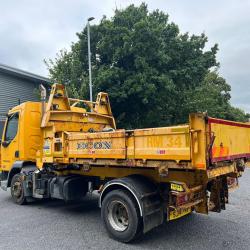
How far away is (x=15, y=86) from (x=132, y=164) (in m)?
16.5

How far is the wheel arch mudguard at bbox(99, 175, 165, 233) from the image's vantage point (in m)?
5.29

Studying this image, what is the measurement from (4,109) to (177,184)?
16480 mm

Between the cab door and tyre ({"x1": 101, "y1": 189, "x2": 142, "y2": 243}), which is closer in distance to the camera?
Answer: tyre ({"x1": 101, "y1": 189, "x2": 142, "y2": 243})

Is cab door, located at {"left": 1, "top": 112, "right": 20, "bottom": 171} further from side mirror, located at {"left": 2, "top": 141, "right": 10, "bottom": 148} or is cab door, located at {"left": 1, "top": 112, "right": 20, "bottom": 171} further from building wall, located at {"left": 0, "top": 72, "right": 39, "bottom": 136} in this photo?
building wall, located at {"left": 0, "top": 72, "right": 39, "bottom": 136}

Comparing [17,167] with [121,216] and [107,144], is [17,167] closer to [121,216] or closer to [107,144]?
[107,144]

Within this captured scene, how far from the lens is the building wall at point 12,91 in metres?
19.3

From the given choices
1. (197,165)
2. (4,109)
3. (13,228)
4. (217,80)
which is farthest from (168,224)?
(217,80)

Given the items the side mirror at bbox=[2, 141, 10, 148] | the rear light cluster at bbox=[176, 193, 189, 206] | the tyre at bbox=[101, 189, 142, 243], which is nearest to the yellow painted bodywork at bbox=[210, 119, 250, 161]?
the rear light cluster at bbox=[176, 193, 189, 206]

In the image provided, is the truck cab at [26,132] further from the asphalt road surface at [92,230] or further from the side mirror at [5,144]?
the asphalt road surface at [92,230]

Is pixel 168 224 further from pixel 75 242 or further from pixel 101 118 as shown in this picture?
pixel 101 118

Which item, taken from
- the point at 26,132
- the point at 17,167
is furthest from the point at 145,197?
the point at 17,167

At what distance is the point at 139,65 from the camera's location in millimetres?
16578

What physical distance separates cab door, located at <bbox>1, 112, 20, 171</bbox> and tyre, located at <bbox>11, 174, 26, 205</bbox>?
491mm

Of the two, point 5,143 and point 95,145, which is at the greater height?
point 5,143
